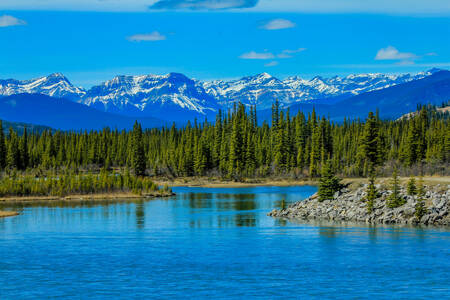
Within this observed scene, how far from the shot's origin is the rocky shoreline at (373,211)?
209 feet

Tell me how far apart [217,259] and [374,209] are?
2720 cm

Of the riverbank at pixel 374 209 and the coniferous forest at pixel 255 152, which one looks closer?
the riverbank at pixel 374 209

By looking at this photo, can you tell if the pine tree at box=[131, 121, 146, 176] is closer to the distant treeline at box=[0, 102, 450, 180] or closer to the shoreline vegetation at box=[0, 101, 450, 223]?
the distant treeline at box=[0, 102, 450, 180]

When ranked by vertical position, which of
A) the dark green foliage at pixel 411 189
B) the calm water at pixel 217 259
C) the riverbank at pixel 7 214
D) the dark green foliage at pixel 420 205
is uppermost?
the dark green foliage at pixel 411 189

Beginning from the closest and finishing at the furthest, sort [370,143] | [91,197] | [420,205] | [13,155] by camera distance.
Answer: [420,205], [91,197], [370,143], [13,155]

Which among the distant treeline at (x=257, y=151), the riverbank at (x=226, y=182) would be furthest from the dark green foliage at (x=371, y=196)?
the riverbank at (x=226, y=182)

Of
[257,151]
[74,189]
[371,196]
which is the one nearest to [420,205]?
[371,196]

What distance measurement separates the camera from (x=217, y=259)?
48.0m

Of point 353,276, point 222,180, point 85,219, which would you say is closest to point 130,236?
point 85,219

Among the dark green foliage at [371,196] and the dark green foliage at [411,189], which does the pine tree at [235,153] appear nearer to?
the dark green foliage at [371,196]

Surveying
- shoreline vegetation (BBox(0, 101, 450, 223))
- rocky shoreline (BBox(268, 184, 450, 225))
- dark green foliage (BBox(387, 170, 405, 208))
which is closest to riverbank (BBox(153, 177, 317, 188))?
shoreline vegetation (BBox(0, 101, 450, 223))

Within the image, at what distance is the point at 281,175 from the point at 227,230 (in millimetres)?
96345

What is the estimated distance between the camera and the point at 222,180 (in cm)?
15850

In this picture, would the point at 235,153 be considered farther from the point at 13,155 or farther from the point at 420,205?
the point at 420,205
